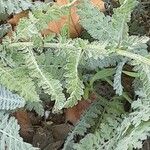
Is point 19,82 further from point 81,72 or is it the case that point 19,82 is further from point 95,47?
point 81,72

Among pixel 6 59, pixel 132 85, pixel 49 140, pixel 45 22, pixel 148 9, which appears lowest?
pixel 49 140

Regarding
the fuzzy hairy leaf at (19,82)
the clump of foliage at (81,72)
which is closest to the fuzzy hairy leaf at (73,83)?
the clump of foliage at (81,72)

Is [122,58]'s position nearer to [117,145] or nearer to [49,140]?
[117,145]

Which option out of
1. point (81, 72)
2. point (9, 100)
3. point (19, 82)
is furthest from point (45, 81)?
point (81, 72)

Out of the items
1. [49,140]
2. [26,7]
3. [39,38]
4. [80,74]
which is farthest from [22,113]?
[39,38]

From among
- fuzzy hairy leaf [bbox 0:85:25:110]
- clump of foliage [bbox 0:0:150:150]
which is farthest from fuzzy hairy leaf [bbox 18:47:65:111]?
fuzzy hairy leaf [bbox 0:85:25:110]

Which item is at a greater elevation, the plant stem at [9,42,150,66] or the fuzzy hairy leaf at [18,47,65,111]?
the plant stem at [9,42,150,66]

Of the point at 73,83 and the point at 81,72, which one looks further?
the point at 81,72

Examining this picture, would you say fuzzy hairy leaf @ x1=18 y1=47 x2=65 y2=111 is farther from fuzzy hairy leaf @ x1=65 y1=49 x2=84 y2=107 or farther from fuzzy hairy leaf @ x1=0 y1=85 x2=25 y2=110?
fuzzy hairy leaf @ x1=0 y1=85 x2=25 y2=110
